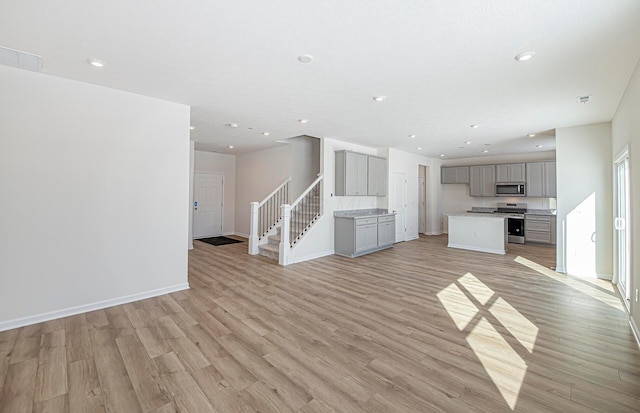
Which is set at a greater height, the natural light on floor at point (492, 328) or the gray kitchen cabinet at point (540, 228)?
the gray kitchen cabinet at point (540, 228)

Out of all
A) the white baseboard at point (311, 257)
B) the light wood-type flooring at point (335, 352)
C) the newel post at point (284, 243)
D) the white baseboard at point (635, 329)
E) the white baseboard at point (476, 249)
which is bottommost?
the light wood-type flooring at point (335, 352)

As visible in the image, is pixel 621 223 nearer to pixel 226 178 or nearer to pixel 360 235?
pixel 360 235

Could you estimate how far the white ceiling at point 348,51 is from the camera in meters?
1.97

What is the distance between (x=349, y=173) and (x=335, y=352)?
180 inches

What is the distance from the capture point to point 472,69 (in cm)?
283

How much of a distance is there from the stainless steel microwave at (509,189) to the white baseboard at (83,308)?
884 cm

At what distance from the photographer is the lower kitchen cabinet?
6094mm

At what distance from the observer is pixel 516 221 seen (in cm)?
803

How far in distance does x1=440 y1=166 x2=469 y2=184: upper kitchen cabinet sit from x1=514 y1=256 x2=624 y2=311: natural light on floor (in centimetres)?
454

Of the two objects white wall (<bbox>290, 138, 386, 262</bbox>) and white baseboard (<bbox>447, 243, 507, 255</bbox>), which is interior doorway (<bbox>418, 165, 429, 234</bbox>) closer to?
white baseboard (<bbox>447, 243, 507, 255</bbox>)

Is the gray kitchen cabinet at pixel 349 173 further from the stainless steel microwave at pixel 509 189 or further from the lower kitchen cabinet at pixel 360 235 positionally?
the stainless steel microwave at pixel 509 189

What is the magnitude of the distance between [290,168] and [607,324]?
6.27 meters

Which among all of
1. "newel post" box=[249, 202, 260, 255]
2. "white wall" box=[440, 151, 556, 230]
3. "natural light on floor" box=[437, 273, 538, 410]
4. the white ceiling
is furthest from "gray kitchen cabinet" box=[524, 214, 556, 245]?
"newel post" box=[249, 202, 260, 255]

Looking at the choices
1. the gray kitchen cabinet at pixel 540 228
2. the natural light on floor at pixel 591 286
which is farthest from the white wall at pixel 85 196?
the gray kitchen cabinet at pixel 540 228
